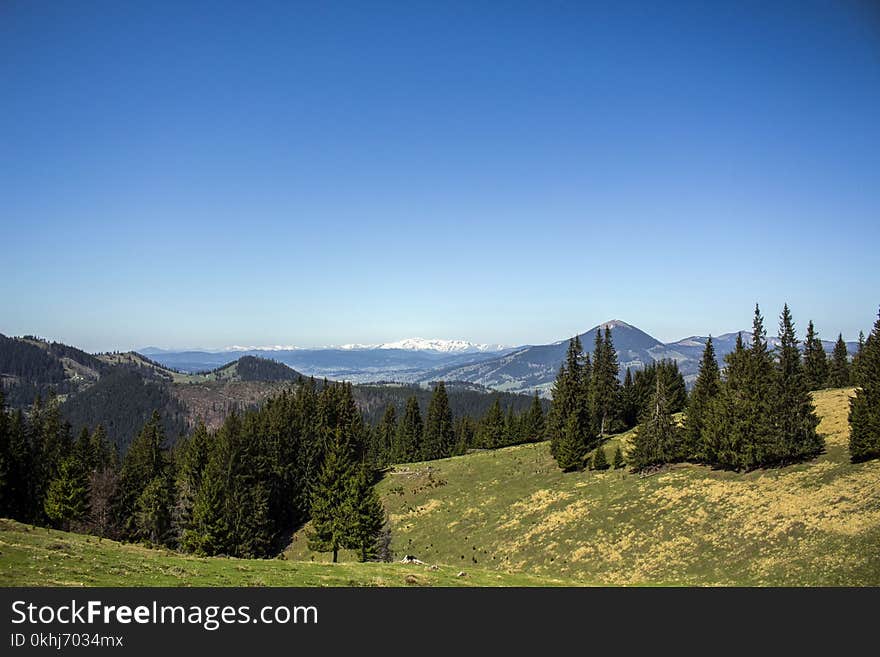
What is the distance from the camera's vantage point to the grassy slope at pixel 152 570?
16.3 m

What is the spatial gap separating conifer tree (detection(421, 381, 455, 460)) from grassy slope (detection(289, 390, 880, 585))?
129 ft

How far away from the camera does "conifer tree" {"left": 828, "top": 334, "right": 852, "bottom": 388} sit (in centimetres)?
9191

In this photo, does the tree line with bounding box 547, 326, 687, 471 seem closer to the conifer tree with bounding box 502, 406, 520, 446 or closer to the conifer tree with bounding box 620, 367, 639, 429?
the conifer tree with bounding box 620, 367, 639, 429

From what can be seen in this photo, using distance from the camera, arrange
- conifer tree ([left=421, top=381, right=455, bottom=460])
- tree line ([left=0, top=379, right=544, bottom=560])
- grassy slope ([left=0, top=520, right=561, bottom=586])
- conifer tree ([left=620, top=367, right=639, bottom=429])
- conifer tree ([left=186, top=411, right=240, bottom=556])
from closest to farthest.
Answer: grassy slope ([left=0, top=520, right=561, bottom=586]) < conifer tree ([left=186, top=411, right=240, bottom=556]) < tree line ([left=0, top=379, right=544, bottom=560]) < conifer tree ([left=620, top=367, right=639, bottom=429]) < conifer tree ([left=421, top=381, right=455, bottom=460])

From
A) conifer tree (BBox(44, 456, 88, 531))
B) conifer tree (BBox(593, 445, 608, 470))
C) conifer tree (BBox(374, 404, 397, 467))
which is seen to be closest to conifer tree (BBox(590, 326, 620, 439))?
conifer tree (BBox(593, 445, 608, 470))

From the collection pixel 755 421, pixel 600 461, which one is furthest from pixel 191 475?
pixel 755 421

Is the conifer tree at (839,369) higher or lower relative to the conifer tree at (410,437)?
higher

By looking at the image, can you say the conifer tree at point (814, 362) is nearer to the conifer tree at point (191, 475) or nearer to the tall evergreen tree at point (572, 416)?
the tall evergreen tree at point (572, 416)

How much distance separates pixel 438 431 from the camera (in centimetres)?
Answer: 10800

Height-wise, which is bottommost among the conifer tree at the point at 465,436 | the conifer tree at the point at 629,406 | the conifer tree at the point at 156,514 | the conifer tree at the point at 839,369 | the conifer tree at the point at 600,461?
the conifer tree at the point at 465,436

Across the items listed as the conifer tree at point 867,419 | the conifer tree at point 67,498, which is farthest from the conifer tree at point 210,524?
the conifer tree at point 867,419

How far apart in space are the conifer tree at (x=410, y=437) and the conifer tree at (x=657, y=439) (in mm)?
58462

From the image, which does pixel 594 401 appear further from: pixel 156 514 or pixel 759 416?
pixel 156 514

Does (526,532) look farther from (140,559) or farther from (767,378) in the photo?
(140,559)
